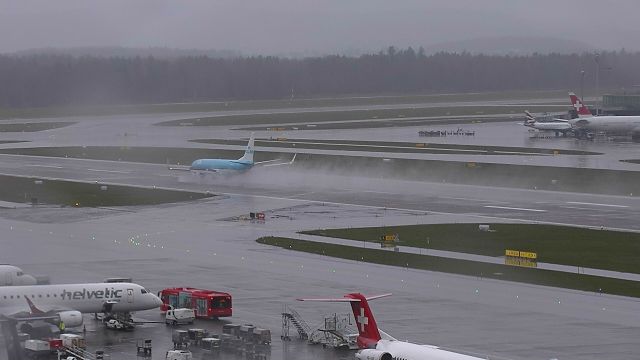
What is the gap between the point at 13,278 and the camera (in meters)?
80.9

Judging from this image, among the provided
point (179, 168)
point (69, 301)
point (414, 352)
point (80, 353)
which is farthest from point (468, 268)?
point (179, 168)

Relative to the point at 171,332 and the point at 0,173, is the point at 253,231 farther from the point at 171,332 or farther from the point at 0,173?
the point at 0,173

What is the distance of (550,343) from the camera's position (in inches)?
2608

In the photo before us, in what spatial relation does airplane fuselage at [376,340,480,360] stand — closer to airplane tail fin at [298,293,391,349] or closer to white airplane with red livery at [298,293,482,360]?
white airplane with red livery at [298,293,482,360]

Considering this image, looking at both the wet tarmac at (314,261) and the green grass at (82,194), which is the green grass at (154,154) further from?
the green grass at (82,194)

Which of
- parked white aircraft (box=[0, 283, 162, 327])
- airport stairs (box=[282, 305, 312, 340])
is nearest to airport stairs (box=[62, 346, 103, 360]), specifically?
parked white aircraft (box=[0, 283, 162, 327])

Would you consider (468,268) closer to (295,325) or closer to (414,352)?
(295,325)

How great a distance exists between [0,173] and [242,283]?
87.4 metres

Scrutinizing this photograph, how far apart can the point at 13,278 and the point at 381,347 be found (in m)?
32.8

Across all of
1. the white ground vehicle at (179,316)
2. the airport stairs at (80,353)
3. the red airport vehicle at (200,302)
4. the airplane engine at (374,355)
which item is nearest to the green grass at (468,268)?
the red airport vehicle at (200,302)

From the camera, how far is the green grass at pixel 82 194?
441 feet

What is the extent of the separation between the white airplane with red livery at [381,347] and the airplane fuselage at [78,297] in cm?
1781

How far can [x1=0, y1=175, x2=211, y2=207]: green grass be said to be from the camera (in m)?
134

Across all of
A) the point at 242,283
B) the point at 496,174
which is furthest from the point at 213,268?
the point at 496,174
